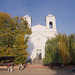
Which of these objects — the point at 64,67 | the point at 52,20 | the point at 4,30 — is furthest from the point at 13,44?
the point at 52,20

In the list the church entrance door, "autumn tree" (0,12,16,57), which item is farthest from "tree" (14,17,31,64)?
the church entrance door

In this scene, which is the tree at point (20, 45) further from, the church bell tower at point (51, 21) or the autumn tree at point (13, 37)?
the church bell tower at point (51, 21)

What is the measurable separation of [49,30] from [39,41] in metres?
5.86

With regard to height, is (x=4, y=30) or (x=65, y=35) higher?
(x=4, y=30)

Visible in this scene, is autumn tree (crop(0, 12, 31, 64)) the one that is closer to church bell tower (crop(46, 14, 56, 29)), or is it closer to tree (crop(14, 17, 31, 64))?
tree (crop(14, 17, 31, 64))

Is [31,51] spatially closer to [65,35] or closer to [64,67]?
[64,67]

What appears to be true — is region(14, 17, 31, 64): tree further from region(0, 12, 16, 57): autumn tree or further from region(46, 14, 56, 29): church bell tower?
region(46, 14, 56, 29): church bell tower

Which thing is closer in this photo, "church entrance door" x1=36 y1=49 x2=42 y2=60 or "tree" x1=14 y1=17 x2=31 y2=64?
"tree" x1=14 y1=17 x2=31 y2=64

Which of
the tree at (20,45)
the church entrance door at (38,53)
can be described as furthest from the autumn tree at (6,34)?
the church entrance door at (38,53)

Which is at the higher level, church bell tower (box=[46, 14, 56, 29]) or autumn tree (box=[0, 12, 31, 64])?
church bell tower (box=[46, 14, 56, 29])

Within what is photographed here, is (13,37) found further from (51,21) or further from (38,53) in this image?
(51,21)

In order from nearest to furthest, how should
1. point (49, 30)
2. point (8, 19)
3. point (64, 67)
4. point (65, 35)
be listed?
point (65, 35)
point (64, 67)
point (8, 19)
point (49, 30)

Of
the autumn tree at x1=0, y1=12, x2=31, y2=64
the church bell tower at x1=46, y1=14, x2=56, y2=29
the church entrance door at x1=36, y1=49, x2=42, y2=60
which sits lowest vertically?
the church entrance door at x1=36, y1=49, x2=42, y2=60

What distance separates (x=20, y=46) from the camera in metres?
17.3
